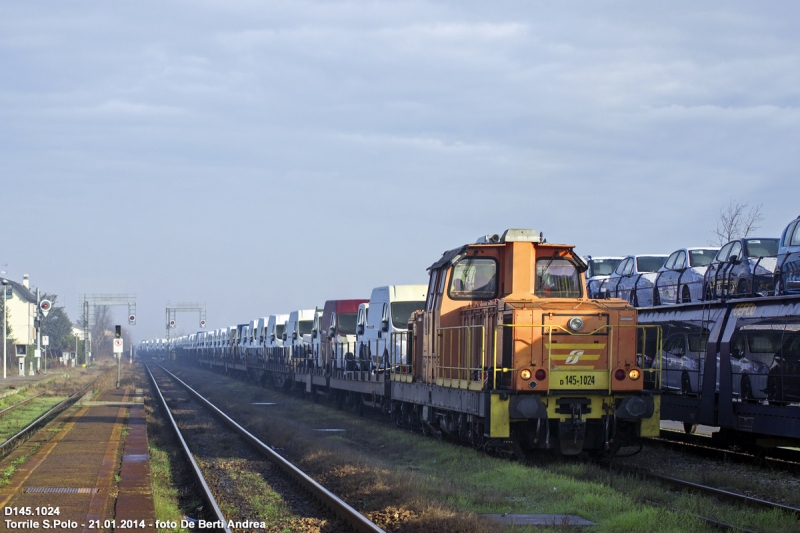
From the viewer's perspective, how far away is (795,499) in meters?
10.6

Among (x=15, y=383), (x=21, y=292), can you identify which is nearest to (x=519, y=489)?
(x=15, y=383)

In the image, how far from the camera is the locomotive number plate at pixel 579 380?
12945 mm

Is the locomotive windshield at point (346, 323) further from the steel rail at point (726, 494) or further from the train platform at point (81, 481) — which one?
the steel rail at point (726, 494)

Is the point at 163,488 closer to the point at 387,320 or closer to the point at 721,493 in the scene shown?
the point at 721,493

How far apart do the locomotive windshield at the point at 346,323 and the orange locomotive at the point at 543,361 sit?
1465cm

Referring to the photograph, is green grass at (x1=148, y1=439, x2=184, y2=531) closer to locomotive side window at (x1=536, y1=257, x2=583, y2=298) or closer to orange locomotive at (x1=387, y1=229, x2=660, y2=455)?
orange locomotive at (x1=387, y1=229, x2=660, y2=455)

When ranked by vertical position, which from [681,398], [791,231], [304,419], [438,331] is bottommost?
[304,419]

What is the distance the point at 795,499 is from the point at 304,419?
15881mm

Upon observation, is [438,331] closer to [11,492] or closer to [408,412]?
[408,412]

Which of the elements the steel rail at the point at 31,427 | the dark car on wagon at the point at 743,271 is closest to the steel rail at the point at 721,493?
the dark car on wagon at the point at 743,271

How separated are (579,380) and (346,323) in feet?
56.0

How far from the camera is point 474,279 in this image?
1509cm

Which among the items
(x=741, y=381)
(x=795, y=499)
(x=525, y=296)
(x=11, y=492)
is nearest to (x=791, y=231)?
(x=741, y=381)

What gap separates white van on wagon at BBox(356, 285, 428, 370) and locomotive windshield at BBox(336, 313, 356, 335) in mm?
3541
